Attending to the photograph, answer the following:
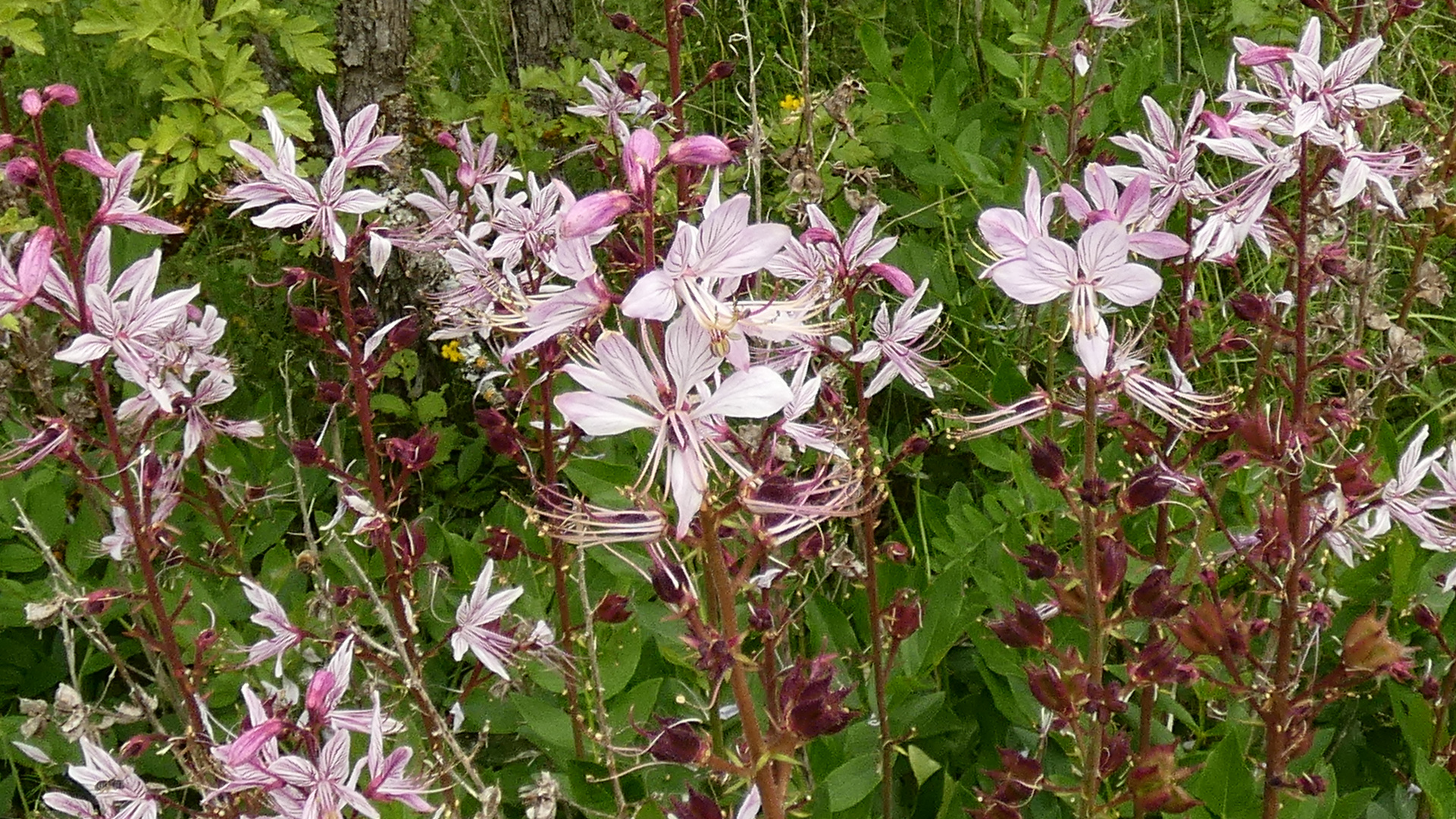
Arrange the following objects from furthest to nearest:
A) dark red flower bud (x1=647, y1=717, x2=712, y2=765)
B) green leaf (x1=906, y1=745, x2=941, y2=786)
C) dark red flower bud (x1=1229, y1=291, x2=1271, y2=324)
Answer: green leaf (x1=906, y1=745, x2=941, y2=786) → dark red flower bud (x1=1229, y1=291, x2=1271, y2=324) → dark red flower bud (x1=647, y1=717, x2=712, y2=765)

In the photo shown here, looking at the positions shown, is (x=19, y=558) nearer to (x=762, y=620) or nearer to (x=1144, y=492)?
(x=762, y=620)

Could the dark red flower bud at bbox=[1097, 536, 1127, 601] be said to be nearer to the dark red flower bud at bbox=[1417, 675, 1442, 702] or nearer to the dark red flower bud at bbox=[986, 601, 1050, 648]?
the dark red flower bud at bbox=[986, 601, 1050, 648]

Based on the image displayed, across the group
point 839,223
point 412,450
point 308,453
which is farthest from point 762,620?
point 839,223

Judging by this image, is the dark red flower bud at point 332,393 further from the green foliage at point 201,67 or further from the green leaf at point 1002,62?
the green leaf at point 1002,62

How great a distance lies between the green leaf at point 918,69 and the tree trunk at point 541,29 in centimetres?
110

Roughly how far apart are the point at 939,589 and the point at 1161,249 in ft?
2.78

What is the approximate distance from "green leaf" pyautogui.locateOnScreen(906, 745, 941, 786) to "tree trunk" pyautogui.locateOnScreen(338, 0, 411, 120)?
2.07 meters

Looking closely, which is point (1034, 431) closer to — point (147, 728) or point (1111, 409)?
point (1111, 409)

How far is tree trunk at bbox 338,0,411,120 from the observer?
10.0ft

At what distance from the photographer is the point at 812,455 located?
2381mm

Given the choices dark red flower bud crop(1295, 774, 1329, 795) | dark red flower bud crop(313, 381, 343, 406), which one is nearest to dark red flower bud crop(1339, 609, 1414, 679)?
dark red flower bud crop(1295, 774, 1329, 795)

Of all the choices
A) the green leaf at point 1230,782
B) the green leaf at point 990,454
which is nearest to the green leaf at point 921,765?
the green leaf at point 1230,782

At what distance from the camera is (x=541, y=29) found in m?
3.50

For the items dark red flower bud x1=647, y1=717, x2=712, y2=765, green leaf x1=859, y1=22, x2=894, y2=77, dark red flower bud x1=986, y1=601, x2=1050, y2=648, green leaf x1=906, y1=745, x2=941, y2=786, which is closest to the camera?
dark red flower bud x1=647, y1=717, x2=712, y2=765
